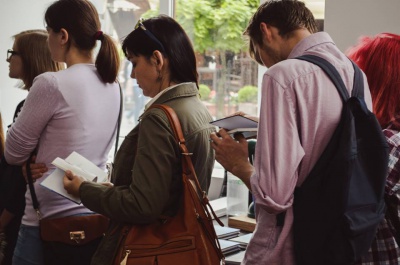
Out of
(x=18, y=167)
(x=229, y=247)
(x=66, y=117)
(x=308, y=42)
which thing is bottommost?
(x=229, y=247)

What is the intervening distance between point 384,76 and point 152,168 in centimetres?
73

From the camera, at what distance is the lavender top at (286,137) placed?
4.96ft

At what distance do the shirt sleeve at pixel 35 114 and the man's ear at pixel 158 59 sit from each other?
1.71ft

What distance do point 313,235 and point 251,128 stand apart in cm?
35

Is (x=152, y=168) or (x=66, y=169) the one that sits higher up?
(x=152, y=168)

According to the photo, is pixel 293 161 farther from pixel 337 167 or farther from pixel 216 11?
pixel 216 11

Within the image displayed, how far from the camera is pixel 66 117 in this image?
2266 millimetres

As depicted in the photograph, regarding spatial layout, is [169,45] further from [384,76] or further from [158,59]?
[384,76]

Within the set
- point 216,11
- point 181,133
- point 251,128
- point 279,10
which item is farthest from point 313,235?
point 216,11

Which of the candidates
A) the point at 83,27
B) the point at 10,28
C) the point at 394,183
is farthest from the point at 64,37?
the point at 10,28

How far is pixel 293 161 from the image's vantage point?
150cm

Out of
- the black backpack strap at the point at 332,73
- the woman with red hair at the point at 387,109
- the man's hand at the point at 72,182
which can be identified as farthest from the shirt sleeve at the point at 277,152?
the man's hand at the point at 72,182

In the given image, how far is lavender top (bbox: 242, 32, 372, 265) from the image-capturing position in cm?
151

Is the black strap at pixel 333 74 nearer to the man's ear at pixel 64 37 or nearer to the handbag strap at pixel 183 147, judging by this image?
the handbag strap at pixel 183 147
